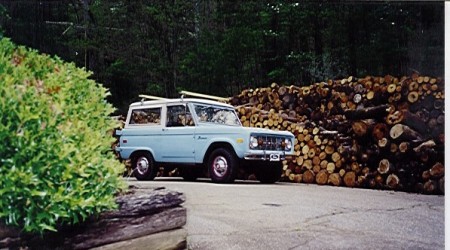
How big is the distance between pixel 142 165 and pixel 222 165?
355 millimetres

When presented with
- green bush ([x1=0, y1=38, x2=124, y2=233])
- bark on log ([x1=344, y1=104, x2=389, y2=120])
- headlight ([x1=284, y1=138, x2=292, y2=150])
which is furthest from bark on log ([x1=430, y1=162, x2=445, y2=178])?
green bush ([x1=0, y1=38, x2=124, y2=233])

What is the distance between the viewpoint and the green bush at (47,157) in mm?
2350

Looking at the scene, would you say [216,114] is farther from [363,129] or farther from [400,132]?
[400,132]

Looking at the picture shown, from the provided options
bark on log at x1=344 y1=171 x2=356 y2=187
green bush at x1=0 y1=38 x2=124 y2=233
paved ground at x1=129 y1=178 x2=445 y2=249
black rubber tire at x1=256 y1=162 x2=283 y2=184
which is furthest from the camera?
bark on log at x1=344 y1=171 x2=356 y2=187

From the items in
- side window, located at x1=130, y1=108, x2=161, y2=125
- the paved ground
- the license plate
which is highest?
side window, located at x1=130, y1=108, x2=161, y2=125

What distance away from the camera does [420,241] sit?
2.87 metres

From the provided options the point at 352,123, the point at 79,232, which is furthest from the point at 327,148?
the point at 79,232

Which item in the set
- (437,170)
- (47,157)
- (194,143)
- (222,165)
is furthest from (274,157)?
(47,157)

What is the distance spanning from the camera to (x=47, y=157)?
236 cm

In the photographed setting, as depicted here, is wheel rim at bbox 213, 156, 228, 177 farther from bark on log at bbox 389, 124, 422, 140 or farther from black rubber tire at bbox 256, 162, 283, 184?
bark on log at bbox 389, 124, 422, 140

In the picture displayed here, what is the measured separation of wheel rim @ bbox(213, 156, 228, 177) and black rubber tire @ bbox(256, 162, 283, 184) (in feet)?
0.51

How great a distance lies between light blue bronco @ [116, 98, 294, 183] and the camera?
2.75 metres

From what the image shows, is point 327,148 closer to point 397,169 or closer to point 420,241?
point 397,169

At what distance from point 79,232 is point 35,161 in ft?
1.19
